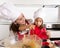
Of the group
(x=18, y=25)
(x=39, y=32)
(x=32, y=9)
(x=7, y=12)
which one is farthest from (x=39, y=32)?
(x=32, y=9)

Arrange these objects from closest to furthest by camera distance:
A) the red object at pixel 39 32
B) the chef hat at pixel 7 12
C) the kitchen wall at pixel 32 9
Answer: the chef hat at pixel 7 12 < the red object at pixel 39 32 < the kitchen wall at pixel 32 9

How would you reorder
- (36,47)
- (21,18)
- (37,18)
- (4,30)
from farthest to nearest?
(4,30) → (37,18) → (21,18) → (36,47)

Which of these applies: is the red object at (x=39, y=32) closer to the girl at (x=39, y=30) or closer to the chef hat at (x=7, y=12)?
the girl at (x=39, y=30)

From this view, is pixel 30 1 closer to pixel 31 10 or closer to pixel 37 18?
pixel 31 10

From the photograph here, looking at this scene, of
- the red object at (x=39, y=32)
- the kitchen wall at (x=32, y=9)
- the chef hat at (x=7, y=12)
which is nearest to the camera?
the chef hat at (x=7, y=12)

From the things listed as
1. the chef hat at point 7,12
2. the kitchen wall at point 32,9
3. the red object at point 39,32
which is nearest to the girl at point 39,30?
the red object at point 39,32

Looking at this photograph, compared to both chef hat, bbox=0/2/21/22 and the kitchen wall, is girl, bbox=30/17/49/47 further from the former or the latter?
the kitchen wall

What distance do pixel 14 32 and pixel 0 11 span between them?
0.18 meters

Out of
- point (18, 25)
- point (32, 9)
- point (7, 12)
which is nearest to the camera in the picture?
point (7, 12)

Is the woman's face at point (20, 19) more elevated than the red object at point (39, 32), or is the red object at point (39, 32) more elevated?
the woman's face at point (20, 19)

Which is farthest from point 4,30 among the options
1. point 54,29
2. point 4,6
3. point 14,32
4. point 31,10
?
point 4,6

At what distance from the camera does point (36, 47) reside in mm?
586

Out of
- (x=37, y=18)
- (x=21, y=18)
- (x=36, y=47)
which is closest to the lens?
(x=36, y=47)

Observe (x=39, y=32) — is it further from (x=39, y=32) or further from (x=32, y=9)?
(x=32, y=9)
